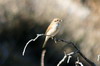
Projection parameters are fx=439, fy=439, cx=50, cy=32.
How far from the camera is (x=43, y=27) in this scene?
882cm

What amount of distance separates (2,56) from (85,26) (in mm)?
1834

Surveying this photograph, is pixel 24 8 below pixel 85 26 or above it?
above

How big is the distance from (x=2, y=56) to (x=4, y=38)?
14.1 inches

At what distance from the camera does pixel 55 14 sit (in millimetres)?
8922

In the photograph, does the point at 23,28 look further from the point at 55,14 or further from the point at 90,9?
the point at 90,9

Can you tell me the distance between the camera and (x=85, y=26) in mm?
9109

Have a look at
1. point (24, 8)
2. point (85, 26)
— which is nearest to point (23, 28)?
point (24, 8)

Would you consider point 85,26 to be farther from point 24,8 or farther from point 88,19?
point 24,8

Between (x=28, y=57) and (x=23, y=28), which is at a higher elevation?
(x=23, y=28)

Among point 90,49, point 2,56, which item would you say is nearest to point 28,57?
point 2,56

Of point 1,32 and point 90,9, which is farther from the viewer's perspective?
point 90,9

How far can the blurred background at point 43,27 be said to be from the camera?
8648mm

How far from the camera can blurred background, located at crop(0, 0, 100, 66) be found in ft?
A: 28.4

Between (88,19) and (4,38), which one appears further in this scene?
(88,19)
